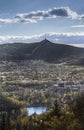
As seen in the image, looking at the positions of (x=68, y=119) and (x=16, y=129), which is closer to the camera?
(x=68, y=119)

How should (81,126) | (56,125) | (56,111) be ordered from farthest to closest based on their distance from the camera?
1. (56,111)
2. (56,125)
3. (81,126)

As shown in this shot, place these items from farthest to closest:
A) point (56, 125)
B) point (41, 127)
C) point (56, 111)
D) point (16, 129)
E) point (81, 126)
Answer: point (16, 129) → point (56, 111) → point (41, 127) → point (56, 125) → point (81, 126)

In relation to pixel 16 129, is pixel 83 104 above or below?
above

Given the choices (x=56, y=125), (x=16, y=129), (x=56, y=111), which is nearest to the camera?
(x=56, y=125)

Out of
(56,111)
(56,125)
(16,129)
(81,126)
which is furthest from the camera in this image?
(16,129)

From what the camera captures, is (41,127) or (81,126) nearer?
(81,126)

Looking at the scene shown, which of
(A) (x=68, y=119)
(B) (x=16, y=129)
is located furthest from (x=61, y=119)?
(B) (x=16, y=129)

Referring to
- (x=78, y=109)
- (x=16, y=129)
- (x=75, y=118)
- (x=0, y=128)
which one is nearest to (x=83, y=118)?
(x=75, y=118)

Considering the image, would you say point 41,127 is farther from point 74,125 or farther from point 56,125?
point 74,125

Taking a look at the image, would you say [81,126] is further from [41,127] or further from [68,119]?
[41,127]
